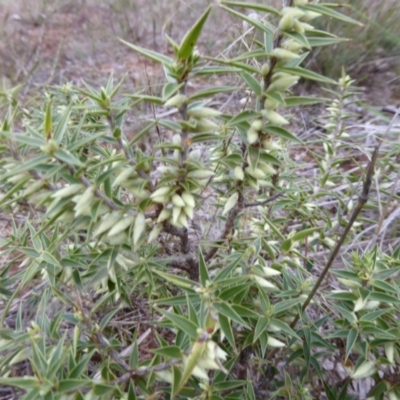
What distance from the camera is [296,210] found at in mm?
1715

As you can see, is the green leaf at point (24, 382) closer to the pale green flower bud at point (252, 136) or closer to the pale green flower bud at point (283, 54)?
the pale green flower bud at point (252, 136)

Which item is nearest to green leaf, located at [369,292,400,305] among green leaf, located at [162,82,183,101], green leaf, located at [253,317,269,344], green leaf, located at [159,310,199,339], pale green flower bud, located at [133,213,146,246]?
green leaf, located at [253,317,269,344]

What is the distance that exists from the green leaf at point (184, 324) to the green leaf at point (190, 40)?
56 centimetres

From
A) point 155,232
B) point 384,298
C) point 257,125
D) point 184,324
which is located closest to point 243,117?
point 257,125

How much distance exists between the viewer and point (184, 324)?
0.93 metres

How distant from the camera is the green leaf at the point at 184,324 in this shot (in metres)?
0.92

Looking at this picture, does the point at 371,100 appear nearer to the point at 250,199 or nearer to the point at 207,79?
the point at 207,79

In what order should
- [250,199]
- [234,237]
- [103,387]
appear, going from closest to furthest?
[103,387] < [234,237] < [250,199]

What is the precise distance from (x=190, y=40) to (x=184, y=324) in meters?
0.60

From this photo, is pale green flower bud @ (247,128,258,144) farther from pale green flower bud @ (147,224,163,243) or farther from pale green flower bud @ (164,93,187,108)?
pale green flower bud @ (147,224,163,243)

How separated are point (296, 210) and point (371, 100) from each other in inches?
87.0

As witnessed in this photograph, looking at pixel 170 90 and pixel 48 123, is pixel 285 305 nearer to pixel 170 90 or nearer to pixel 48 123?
pixel 170 90

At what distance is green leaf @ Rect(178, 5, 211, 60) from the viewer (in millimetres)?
795

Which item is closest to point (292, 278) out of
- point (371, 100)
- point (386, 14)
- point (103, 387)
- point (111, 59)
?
point (103, 387)
